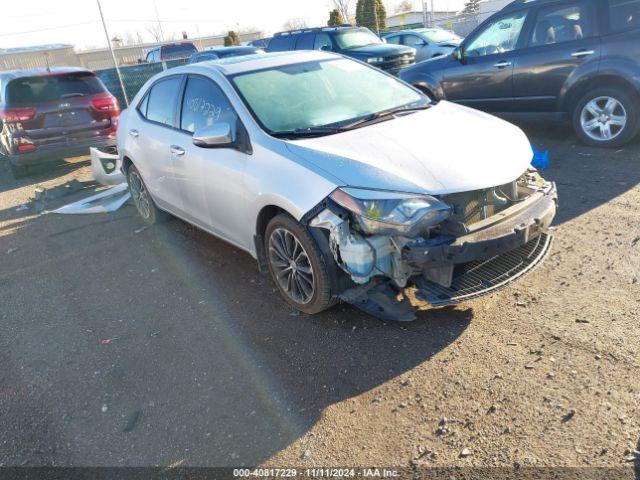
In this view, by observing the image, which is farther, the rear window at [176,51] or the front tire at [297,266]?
the rear window at [176,51]

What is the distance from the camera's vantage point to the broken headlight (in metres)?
2.90

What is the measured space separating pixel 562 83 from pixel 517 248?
440 cm

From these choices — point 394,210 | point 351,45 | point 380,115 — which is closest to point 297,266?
point 394,210

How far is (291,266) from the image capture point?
3602 mm

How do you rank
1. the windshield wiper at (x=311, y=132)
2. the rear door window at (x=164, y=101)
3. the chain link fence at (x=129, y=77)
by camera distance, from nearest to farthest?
the windshield wiper at (x=311, y=132) < the rear door window at (x=164, y=101) < the chain link fence at (x=129, y=77)

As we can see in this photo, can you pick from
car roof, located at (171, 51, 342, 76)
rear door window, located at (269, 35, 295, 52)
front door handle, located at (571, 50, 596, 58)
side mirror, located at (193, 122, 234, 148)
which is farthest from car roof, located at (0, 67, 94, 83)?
front door handle, located at (571, 50, 596, 58)

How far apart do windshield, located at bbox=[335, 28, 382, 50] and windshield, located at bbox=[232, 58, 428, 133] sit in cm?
917

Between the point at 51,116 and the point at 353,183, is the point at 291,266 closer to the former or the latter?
the point at 353,183

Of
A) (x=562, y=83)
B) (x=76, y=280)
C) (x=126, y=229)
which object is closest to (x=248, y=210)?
(x=76, y=280)

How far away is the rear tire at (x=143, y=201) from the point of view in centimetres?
584

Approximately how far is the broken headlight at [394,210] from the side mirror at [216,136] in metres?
1.17

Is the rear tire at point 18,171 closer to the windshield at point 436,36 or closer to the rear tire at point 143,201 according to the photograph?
the rear tire at point 143,201

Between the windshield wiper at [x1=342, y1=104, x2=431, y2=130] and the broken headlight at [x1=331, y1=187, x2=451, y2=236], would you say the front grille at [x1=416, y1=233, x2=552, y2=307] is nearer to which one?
the broken headlight at [x1=331, y1=187, x2=451, y2=236]

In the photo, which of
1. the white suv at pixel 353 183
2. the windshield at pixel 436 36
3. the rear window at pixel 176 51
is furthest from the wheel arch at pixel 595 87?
the rear window at pixel 176 51
